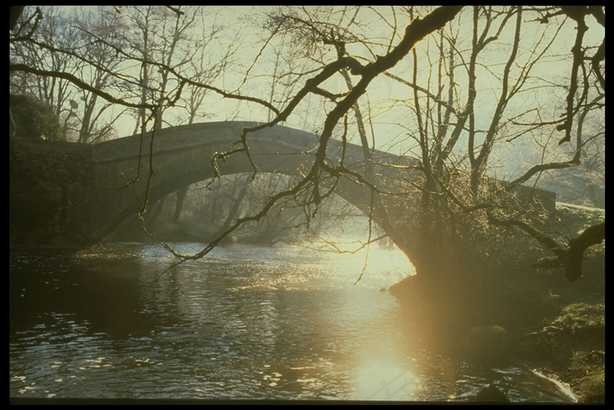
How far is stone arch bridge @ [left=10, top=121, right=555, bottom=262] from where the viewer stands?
59.7 ft

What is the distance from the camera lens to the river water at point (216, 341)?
7.40m

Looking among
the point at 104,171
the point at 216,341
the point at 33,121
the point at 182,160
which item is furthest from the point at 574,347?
the point at 33,121

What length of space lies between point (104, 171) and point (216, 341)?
1176cm

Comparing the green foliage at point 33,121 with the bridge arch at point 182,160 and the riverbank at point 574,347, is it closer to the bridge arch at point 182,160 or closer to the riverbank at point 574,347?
the bridge arch at point 182,160

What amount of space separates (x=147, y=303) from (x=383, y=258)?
45.9 ft

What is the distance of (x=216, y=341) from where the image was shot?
31.9ft

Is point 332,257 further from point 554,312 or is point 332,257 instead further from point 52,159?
point 554,312

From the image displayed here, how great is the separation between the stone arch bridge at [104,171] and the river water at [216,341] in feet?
6.58

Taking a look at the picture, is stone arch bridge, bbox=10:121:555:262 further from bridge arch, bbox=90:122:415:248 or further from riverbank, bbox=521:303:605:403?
riverbank, bbox=521:303:605:403

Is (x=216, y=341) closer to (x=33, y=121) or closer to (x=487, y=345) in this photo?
(x=487, y=345)

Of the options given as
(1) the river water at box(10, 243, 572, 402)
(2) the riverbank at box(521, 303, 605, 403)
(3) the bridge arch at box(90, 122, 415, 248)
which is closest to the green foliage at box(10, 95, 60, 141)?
(3) the bridge arch at box(90, 122, 415, 248)

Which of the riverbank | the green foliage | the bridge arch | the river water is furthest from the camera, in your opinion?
the green foliage

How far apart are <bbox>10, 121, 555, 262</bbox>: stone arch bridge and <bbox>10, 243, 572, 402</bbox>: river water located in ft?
6.58

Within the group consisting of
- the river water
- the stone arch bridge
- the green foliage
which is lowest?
the river water
